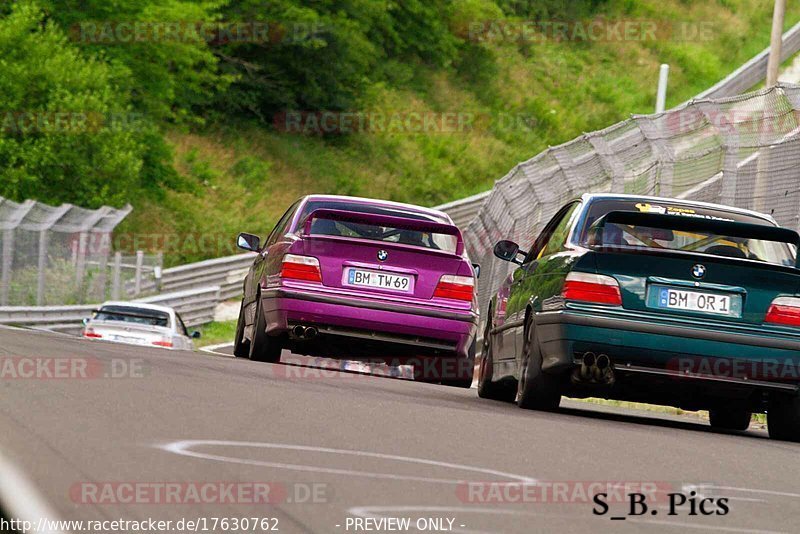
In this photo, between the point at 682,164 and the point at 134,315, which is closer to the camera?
the point at 682,164

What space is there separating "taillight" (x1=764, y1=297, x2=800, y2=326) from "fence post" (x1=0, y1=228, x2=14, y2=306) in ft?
68.6

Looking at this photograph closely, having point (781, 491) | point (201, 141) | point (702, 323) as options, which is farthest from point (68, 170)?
point (781, 491)

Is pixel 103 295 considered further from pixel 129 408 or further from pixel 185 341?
pixel 129 408

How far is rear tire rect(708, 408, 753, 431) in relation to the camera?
13234mm

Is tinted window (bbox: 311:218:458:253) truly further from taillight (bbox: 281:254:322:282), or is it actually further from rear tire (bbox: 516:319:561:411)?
rear tire (bbox: 516:319:561:411)

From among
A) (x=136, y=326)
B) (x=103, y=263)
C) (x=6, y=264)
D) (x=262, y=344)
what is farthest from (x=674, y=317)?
(x=103, y=263)

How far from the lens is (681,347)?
11023 millimetres

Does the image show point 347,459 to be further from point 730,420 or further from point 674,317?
point 730,420

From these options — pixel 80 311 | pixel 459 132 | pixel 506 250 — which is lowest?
pixel 80 311

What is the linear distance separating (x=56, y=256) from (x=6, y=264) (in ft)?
9.00

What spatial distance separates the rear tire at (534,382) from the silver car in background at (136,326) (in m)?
11.3

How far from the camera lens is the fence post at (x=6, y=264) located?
30.0 m

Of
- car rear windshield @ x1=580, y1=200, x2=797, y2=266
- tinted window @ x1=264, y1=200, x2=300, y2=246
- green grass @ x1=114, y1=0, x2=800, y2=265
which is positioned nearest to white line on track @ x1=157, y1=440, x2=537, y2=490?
car rear windshield @ x1=580, y1=200, x2=797, y2=266

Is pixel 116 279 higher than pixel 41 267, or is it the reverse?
pixel 41 267
